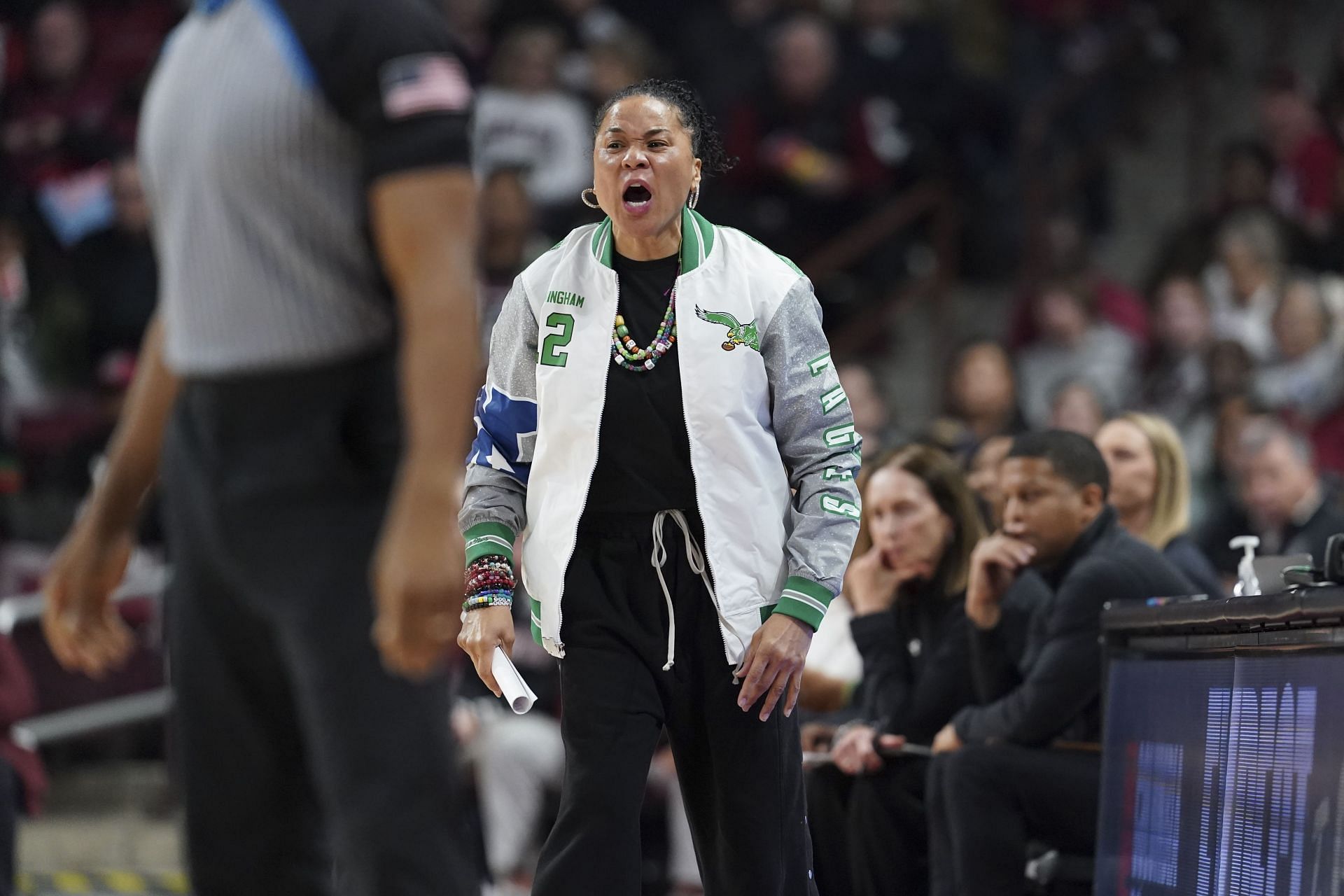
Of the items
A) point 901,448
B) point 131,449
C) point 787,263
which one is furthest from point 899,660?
point 131,449

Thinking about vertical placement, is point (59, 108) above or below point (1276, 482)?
above

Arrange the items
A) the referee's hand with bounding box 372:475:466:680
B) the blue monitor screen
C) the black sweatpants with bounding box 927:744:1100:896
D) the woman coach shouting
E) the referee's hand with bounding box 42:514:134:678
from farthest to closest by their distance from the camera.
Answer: the black sweatpants with bounding box 927:744:1100:896 < the woman coach shouting < the blue monitor screen < the referee's hand with bounding box 42:514:134:678 < the referee's hand with bounding box 372:475:466:680

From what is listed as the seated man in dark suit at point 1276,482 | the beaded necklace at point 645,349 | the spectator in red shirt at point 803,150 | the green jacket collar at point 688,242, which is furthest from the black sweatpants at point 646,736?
the spectator in red shirt at point 803,150

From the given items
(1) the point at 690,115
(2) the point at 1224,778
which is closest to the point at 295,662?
(1) the point at 690,115

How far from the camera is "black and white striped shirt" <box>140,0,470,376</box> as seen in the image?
2494mm

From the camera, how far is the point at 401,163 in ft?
8.07

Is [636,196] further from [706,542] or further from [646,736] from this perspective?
[646,736]

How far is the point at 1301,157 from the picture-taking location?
10914 mm

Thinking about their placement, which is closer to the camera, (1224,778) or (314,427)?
(314,427)

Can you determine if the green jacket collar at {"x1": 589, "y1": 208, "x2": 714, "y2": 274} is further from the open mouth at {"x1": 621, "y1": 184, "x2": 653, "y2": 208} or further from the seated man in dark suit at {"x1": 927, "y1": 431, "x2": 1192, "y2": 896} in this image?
the seated man in dark suit at {"x1": 927, "y1": 431, "x2": 1192, "y2": 896}

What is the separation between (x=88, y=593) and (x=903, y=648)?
3150 mm

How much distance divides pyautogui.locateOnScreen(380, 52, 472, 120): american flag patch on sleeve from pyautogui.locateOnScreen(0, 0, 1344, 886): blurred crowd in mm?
6133

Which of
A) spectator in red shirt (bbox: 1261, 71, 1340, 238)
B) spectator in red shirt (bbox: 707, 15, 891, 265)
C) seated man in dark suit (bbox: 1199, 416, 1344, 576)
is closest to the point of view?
seated man in dark suit (bbox: 1199, 416, 1344, 576)

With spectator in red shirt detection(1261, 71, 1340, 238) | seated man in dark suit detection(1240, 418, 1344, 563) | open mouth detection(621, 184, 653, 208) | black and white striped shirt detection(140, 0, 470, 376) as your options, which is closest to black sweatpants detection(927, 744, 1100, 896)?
open mouth detection(621, 184, 653, 208)
